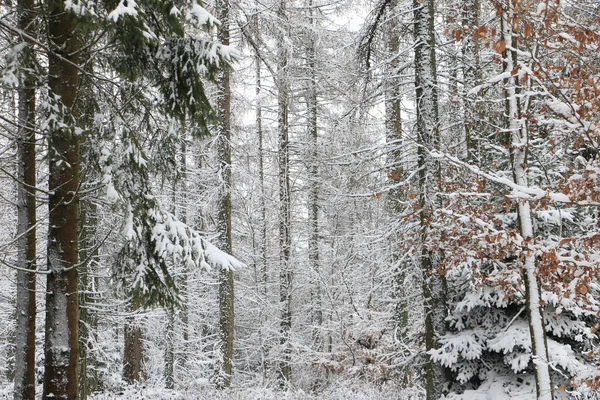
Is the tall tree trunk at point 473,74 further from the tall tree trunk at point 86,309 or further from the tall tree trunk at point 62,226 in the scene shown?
the tall tree trunk at point 86,309

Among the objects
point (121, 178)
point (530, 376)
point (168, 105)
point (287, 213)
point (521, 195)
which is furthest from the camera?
point (287, 213)

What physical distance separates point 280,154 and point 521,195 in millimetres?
11667

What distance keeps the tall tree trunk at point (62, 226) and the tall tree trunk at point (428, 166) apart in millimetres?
5417

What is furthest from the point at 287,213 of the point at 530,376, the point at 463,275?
the point at 530,376

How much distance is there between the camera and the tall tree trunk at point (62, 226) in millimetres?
4969

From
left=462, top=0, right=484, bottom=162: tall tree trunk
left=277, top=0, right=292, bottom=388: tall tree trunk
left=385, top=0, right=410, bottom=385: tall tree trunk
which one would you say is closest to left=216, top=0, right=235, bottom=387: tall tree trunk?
left=277, top=0, right=292, bottom=388: tall tree trunk

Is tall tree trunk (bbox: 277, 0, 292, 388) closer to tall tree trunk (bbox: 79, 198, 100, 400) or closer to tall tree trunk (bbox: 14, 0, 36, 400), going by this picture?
tall tree trunk (bbox: 79, 198, 100, 400)

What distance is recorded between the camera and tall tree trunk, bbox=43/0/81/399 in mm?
4969

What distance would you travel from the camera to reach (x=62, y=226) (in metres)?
5.32

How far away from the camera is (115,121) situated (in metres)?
5.67

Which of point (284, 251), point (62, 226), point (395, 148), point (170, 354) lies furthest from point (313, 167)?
point (62, 226)

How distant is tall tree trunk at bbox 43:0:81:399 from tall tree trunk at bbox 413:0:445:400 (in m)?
5.42

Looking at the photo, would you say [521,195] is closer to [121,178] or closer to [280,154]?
[121,178]

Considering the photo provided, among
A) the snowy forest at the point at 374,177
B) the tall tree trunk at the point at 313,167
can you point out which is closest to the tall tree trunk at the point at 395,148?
the snowy forest at the point at 374,177
